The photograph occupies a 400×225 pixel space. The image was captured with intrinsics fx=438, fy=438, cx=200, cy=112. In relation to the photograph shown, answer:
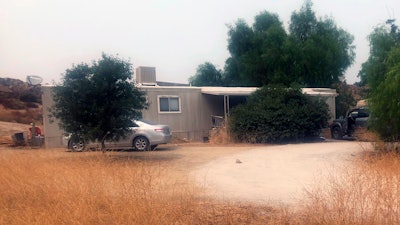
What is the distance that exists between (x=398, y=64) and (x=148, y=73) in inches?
609

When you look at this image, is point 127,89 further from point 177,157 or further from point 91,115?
point 177,157

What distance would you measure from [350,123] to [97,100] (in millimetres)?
12791

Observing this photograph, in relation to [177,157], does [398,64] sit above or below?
above

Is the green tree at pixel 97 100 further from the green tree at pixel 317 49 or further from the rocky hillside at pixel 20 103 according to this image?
the rocky hillside at pixel 20 103

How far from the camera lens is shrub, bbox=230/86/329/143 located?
67.1ft

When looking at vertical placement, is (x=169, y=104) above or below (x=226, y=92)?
below

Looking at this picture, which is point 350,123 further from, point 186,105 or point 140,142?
point 140,142

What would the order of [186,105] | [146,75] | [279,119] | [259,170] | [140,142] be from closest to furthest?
[259,170] → [140,142] → [279,119] → [186,105] → [146,75]

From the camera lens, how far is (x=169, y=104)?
22.4 metres

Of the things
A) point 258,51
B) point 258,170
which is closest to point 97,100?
point 258,170

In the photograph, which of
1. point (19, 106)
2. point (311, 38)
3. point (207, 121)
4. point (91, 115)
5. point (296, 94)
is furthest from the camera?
point (19, 106)

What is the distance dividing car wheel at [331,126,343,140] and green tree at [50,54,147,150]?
41.2 ft

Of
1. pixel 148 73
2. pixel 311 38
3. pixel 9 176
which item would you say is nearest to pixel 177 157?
pixel 9 176

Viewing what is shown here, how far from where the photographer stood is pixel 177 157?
1450 centimetres
